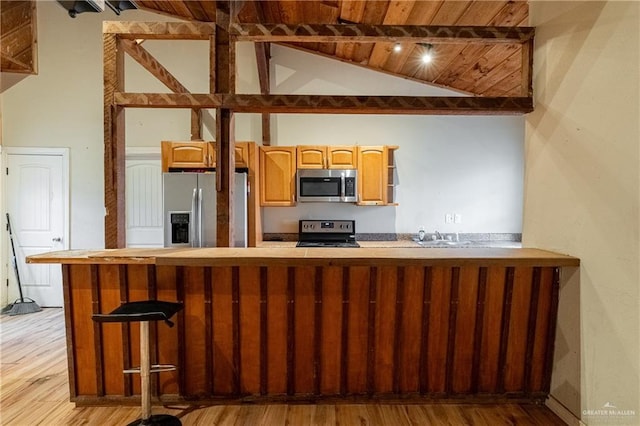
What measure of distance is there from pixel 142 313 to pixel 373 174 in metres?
3.10

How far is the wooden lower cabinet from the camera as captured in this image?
2.02m

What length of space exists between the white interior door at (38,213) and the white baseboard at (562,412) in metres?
5.28

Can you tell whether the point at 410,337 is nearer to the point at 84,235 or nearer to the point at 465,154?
the point at 465,154

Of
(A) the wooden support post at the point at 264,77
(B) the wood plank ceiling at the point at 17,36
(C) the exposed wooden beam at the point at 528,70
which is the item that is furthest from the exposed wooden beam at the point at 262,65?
(C) the exposed wooden beam at the point at 528,70

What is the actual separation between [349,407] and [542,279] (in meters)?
1.44

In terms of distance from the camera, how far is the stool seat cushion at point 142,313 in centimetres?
164

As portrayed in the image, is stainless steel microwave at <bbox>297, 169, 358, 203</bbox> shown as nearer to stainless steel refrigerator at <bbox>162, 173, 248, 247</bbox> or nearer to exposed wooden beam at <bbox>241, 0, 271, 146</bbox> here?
exposed wooden beam at <bbox>241, 0, 271, 146</bbox>

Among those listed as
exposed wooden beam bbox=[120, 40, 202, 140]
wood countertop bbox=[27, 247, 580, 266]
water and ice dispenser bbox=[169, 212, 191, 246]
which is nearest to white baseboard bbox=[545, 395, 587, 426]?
wood countertop bbox=[27, 247, 580, 266]

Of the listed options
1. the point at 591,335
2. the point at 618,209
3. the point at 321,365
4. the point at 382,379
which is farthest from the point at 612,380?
the point at 321,365

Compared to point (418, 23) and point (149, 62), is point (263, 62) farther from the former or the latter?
point (418, 23)

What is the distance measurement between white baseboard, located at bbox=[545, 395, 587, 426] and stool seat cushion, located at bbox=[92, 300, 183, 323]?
2.31 m

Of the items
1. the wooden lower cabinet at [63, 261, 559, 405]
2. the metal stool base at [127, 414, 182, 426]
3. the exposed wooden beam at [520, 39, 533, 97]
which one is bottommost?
the metal stool base at [127, 414, 182, 426]

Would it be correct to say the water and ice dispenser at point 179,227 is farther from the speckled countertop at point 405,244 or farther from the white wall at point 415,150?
the white wall at point 415,150

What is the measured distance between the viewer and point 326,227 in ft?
14.6
